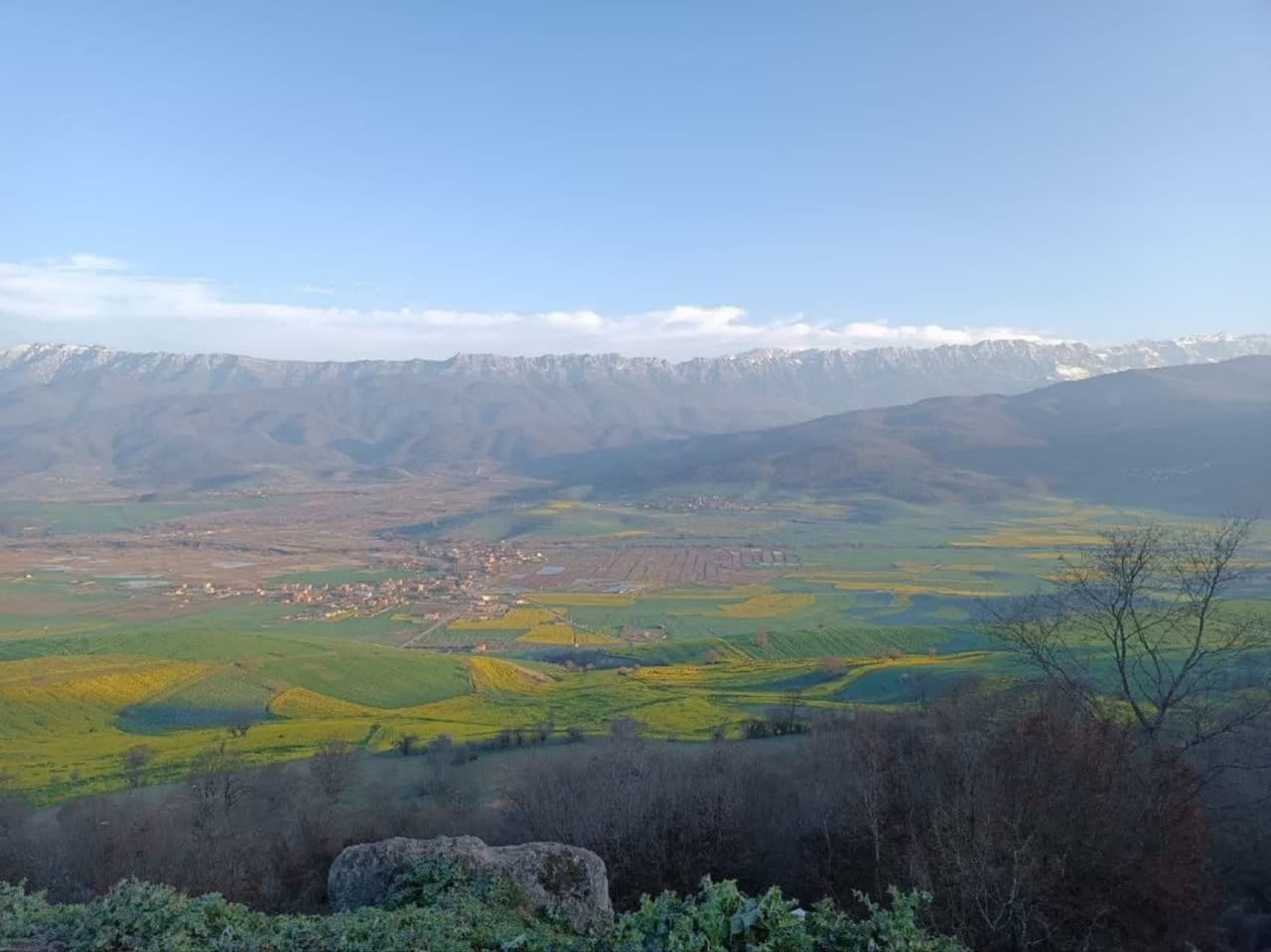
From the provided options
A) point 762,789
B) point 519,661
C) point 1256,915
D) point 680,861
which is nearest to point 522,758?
point 762,789

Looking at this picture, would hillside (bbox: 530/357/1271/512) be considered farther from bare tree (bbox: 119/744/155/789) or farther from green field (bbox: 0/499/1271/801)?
bare tree (bbox: 119/744/155/789)

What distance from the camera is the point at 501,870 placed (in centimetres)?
1217

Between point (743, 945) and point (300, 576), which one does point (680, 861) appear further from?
point (300, 576)

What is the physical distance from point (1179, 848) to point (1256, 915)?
4.34m

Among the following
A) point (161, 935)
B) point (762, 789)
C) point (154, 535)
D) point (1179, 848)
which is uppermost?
point (161, 935)

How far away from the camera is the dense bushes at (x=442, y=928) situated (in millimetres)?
6891

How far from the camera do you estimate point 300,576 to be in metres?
106

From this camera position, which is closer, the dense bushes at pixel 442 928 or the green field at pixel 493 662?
the dense bushes at pixel 442 928

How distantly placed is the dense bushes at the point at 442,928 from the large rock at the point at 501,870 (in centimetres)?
275

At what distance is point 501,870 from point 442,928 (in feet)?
13.7

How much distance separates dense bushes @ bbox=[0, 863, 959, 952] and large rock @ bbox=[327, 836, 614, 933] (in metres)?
2.75

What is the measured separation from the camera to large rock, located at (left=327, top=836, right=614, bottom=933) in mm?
12055

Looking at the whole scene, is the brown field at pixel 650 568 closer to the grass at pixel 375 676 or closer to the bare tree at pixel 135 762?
the grass at pixel 375 676

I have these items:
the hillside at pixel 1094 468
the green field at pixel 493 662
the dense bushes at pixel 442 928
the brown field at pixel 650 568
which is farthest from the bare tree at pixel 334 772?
the hillside at pixel 1094 468
